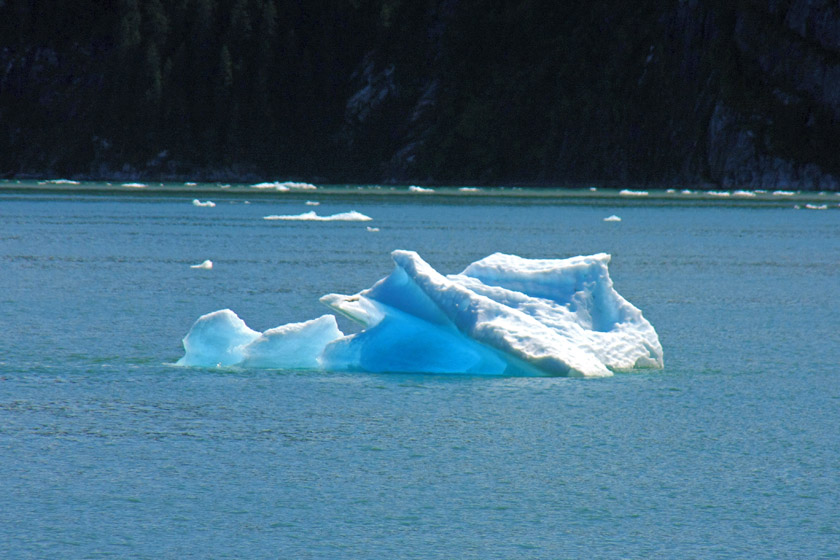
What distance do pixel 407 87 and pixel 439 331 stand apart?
76.6 metres

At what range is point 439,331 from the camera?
11.1 meters

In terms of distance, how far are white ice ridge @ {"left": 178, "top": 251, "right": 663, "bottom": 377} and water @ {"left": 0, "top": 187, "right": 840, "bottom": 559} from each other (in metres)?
0.27

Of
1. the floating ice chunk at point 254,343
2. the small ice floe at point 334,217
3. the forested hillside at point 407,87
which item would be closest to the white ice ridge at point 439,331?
the floating ice chunk at point 254,343

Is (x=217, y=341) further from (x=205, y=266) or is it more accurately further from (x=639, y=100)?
(x=639, y=100)

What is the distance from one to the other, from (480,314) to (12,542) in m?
5.12

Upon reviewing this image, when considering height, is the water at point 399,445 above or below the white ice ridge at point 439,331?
below

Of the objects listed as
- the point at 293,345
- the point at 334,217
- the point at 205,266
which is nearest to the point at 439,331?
the point at 293,345

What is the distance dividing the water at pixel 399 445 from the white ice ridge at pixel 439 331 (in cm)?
27

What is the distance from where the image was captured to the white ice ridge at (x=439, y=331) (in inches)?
424

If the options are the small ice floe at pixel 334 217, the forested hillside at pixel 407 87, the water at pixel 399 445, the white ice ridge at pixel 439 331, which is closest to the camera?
the water at pixel 399 445

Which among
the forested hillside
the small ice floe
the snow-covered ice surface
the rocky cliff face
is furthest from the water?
the forested hillside

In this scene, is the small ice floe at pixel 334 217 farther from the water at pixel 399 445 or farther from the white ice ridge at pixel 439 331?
the white ice ridge at pixel 439 331

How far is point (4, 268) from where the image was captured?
20.6 metres

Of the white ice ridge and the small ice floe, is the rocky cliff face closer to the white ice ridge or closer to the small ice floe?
the small ice floe
